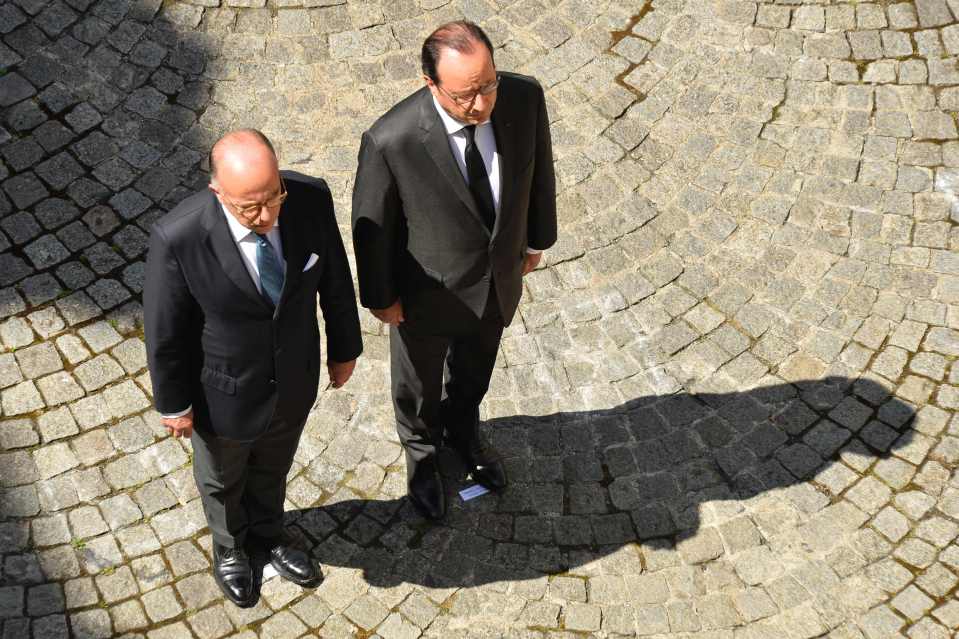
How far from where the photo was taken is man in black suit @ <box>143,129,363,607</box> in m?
4.17

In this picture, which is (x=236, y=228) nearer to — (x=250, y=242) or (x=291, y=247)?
(x=250, y=242)

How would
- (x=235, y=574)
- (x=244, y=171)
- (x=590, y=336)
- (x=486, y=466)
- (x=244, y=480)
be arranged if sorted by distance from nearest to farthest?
1. (x=244, y=171)
2. (x=244, y=480)
3. (x=235, y=574)
4. (x=486, y=466)
5. (x=590, y=336)

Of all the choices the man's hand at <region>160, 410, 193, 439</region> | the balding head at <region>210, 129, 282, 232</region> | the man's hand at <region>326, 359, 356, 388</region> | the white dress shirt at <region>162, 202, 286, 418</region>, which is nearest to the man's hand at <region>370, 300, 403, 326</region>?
the man's hand at <region>326, 359, 356, 388</region>

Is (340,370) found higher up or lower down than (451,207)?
lower down

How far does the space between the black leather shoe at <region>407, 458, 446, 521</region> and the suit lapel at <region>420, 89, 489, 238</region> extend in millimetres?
1780

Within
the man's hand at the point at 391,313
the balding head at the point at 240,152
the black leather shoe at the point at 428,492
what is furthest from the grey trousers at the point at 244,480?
the balding head at the point at 240,152

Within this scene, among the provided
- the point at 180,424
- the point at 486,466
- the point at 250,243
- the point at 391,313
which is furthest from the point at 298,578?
the point at 250,243

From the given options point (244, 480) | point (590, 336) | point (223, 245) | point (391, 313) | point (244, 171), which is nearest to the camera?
point (244, 171)

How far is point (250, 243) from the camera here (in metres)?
4.30

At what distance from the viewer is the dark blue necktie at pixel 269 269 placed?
169 inches

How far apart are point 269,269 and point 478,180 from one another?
0.98m

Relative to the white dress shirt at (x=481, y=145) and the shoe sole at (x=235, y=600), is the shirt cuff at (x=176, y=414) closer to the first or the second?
the shoe sole at (x=235, y=600)

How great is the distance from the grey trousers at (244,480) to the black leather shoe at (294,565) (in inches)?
3.0

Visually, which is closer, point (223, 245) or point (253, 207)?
point (253, 207)
